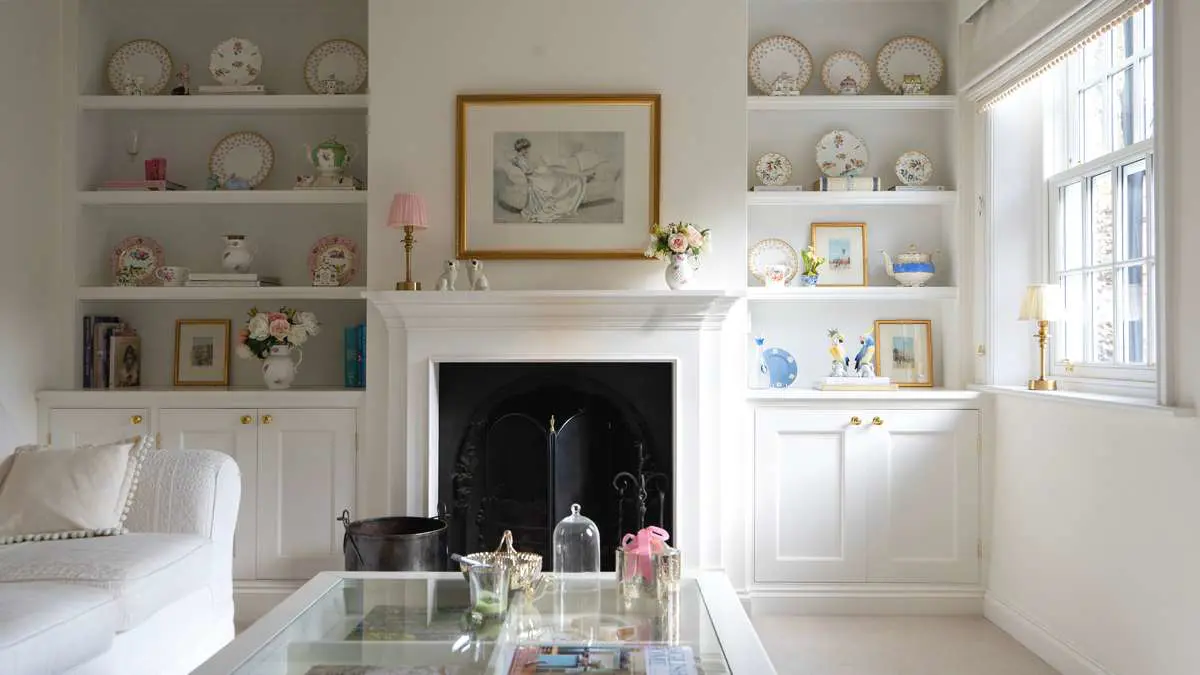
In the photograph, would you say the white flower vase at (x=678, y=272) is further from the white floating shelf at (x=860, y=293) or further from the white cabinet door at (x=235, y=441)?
the white cabinet door at (x=235, y=441)

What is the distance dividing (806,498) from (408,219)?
194 cm

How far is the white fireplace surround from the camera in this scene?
3824 mm

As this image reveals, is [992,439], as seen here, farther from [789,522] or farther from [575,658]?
[575,658]

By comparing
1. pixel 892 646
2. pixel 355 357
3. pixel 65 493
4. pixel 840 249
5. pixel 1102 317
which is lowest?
pixel 892 646

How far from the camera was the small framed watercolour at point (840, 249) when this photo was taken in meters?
4.41

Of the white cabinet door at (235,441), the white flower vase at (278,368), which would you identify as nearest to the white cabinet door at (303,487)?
the white cabinet door at (235,441)

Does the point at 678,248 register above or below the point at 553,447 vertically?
above

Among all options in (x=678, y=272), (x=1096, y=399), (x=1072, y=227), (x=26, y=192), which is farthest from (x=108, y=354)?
(x=1072, y=227)

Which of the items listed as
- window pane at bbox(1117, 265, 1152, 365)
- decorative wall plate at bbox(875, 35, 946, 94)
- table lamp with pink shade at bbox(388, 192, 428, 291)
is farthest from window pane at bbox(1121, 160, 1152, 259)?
table lamp with pink shade at bbox(388, 192, 428, 291)

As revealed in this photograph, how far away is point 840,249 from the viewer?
14.5ft

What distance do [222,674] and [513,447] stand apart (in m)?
2.06

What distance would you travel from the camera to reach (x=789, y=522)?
4.03 meters

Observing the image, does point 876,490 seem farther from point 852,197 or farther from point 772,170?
point 772,170

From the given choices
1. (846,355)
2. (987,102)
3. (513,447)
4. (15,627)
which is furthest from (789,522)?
(15,627)
